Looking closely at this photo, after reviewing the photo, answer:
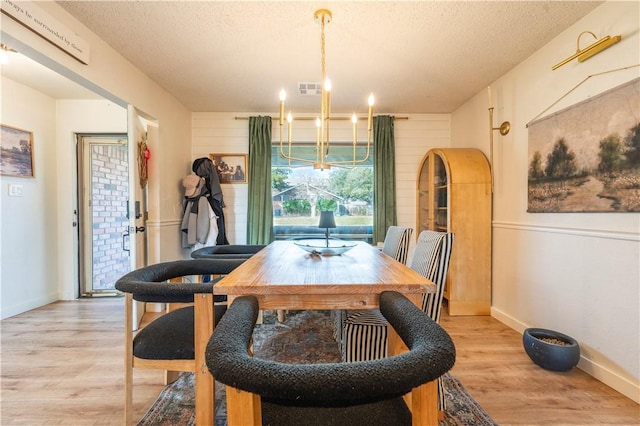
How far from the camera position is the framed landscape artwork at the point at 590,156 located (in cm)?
169

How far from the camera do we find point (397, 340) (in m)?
1.17

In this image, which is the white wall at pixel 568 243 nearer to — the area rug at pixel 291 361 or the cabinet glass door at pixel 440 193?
the cabinet glass door at pixel 440 193

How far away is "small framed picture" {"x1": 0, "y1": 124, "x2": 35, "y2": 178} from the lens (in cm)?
284

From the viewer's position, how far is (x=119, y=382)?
1829 mm

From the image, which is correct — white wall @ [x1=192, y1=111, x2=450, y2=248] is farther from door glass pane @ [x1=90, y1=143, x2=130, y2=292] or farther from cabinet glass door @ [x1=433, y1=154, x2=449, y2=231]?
door glass pane @ [x1=90, y1=143, x2=130, y2=292]

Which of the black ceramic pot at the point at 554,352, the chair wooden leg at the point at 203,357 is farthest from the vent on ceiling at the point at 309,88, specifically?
the black ceramic pot at the point at 554,352

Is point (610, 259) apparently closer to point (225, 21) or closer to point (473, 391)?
point (473, 391)

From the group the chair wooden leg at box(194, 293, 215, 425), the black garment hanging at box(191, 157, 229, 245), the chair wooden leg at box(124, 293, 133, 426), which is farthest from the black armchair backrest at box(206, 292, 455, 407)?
the black garment hanging at box(191, 157, 229, 245)

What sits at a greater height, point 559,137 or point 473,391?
point 559,137

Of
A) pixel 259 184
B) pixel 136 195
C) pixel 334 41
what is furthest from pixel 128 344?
pixel 259 184

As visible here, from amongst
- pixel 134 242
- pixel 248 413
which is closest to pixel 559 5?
pixel 248 413

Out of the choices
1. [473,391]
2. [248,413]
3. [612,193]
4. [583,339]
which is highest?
[612,193]

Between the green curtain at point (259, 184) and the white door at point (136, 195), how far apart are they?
1.27m

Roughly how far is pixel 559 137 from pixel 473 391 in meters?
1.92
